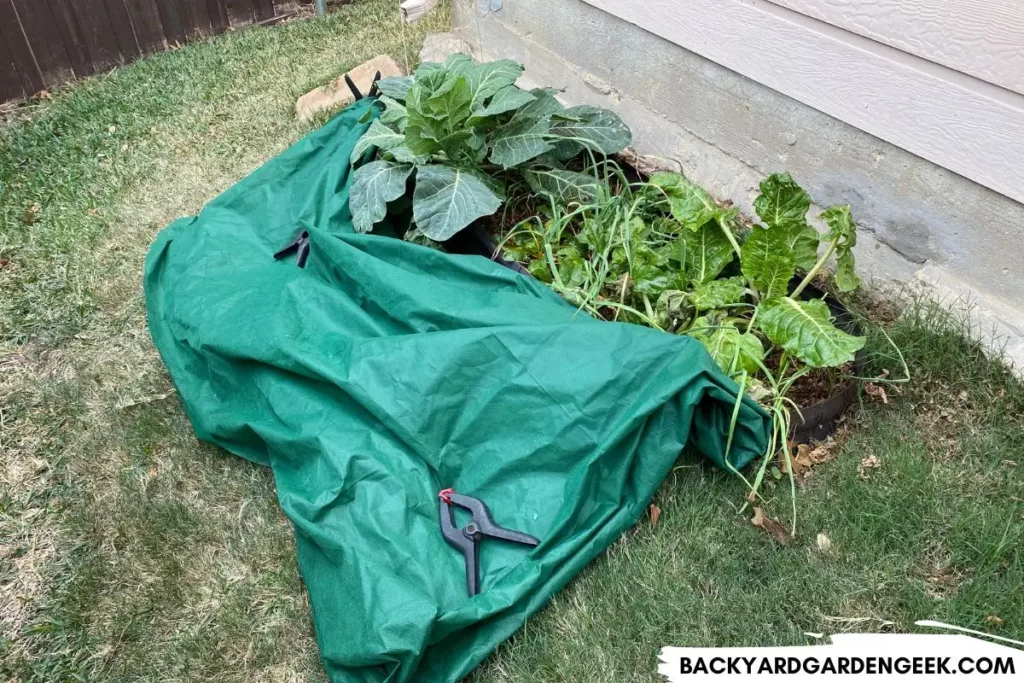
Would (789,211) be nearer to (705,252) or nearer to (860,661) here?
(705,252)

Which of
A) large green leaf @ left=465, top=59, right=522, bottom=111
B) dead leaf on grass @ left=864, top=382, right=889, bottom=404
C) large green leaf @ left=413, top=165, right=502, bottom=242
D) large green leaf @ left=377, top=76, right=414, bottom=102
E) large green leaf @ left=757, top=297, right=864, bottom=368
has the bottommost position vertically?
dead leaf on grass @ left=864, top=382, right=889, bottom=404

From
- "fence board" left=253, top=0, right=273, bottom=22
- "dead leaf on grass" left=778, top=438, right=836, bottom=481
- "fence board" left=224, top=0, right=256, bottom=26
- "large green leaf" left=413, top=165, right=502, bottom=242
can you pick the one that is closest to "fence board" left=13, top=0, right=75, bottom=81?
"fence board" left=224, top=0, right=256, bottom=26

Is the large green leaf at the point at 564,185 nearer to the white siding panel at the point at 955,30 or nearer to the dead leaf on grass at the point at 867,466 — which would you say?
the white siding panel at the point at 955,30

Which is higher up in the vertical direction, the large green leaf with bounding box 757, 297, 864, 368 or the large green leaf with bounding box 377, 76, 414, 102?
the large green leaf with bounding box 377, 76, 414, 102

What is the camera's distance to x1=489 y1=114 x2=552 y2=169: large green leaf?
2666 millimetres

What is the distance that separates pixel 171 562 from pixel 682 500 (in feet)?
4.74

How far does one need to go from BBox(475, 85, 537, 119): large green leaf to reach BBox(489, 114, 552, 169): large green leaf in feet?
0.24

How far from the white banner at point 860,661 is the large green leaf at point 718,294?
0.93m

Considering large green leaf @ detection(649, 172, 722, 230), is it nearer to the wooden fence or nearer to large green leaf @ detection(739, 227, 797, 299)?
large green leaf @ detection(739, 227, 797, 299)

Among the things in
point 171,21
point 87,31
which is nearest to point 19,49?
point 87,31

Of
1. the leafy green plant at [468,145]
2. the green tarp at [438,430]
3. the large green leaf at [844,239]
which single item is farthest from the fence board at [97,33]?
the large green leaf at [844,239]

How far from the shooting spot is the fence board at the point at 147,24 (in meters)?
5.24

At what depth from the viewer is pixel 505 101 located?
8.73 ft

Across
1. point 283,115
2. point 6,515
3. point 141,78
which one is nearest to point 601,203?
point 6,515
